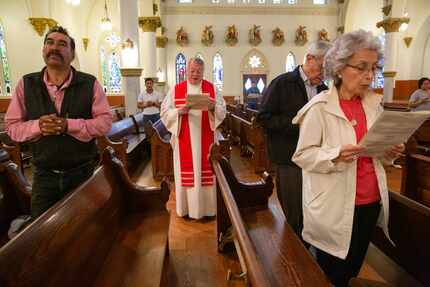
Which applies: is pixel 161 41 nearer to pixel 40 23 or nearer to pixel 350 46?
pixel 40 23

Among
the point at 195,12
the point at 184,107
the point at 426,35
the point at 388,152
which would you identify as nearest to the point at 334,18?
the point at 426,35

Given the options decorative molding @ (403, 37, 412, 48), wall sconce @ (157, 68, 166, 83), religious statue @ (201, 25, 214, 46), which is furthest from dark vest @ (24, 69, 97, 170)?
decorative molding @ (403, 37, 412, 48)

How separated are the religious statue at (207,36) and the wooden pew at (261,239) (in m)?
16.1

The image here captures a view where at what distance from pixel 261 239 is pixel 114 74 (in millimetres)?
16440

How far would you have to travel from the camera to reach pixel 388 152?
159 centimetres

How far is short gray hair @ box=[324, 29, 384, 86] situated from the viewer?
1.49m

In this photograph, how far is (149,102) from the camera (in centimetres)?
695

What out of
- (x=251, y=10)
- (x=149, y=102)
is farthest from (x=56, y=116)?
(x=251, y=10)

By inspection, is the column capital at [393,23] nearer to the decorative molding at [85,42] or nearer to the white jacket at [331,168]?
the white jacket at [331,168]

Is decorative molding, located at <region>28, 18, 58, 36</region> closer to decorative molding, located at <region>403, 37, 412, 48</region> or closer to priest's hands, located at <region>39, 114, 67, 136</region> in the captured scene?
priest's hands, located at <region>39, 114, 67, 136</region>

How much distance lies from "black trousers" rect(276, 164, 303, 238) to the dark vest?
150 centimetres

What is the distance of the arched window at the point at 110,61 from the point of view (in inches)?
636

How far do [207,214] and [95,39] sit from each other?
1505 cm

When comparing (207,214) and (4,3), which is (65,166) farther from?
(4,3)
